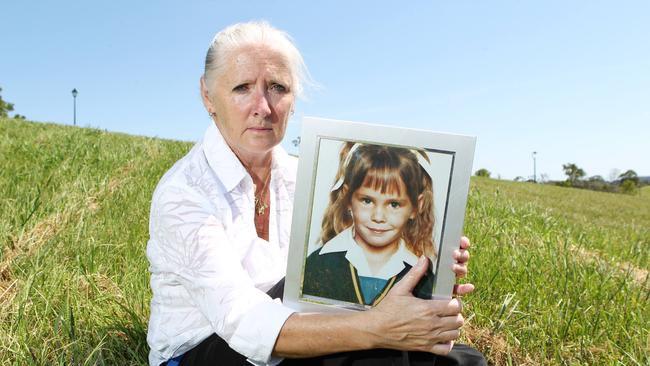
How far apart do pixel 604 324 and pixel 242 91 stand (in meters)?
2.12

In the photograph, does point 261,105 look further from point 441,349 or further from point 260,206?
point 441,349

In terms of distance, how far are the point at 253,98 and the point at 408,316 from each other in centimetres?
84

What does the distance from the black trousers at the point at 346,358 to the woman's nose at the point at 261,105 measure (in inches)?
24.5

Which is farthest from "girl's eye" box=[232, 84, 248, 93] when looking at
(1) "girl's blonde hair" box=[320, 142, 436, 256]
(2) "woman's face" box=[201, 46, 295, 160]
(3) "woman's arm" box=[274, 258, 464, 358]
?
(3) "woman's arm" box=[274, 258, 464, 358]

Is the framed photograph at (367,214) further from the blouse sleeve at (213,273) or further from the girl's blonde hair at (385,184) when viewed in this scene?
the blouse sleeve at (213,273)

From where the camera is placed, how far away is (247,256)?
5.78ft

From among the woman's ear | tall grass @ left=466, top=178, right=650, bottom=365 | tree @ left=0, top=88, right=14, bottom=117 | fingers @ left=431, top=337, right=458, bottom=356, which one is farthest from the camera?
tree @ left=0, top=88, right=14, bottom=117

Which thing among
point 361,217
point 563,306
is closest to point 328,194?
point 361,217

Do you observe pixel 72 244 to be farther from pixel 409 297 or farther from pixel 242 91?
pixel 409 297

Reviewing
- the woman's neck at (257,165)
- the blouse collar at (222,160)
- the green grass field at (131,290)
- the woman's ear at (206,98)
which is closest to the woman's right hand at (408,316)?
the blouse collar at (222,160)

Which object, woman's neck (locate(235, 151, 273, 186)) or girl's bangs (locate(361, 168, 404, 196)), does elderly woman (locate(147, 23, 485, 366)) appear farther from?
girl's bangs (locate(361, 168, 404, 196))

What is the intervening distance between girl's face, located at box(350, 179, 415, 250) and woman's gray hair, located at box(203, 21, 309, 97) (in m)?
0.57

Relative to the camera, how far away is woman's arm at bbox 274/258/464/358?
139 cm

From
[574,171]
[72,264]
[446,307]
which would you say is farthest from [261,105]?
[574,171]
